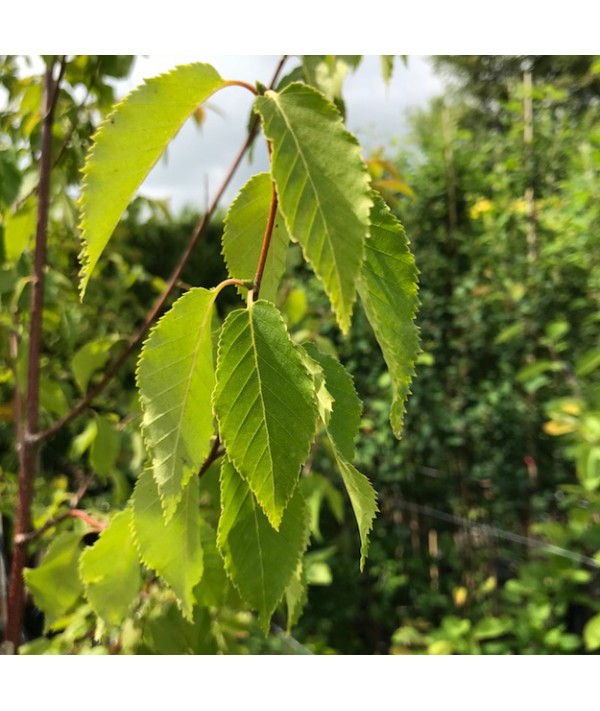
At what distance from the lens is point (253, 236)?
0.38m

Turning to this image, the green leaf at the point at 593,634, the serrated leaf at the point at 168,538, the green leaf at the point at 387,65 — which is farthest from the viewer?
the green leaf at the point at 593,634

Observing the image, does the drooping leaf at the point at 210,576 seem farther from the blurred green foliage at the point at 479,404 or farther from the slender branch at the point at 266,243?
the blurred green foliage at the point at 479,404

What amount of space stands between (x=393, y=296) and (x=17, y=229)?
70 centimetres

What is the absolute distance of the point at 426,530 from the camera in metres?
2.76

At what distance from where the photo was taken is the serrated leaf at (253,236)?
1.20 feet

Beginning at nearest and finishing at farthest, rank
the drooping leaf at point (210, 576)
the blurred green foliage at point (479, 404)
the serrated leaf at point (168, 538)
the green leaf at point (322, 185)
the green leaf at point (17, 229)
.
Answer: the green leaf at point (322, 185) → the serrated leaf at point (168, 538) → the drooping leaf at point (210, 576) → the green leaf at point (17, 229) → the blurred green foliage at point (479, 404)

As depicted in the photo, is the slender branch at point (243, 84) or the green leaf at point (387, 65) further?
the green leaf at point (387, 65)

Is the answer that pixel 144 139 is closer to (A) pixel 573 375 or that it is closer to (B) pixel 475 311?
(A) pixel 573 375

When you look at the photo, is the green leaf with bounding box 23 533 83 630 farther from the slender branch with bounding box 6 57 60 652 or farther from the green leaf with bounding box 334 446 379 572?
the green leaf with bounding box 334 446 379 572

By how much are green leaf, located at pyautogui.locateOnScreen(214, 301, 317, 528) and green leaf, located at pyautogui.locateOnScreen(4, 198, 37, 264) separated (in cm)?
66

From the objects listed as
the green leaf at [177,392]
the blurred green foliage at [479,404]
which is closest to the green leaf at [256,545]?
the green leaf at [177,392]

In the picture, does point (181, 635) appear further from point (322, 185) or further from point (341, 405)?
point (322, 185)

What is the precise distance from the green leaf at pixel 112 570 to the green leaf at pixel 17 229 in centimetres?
51
